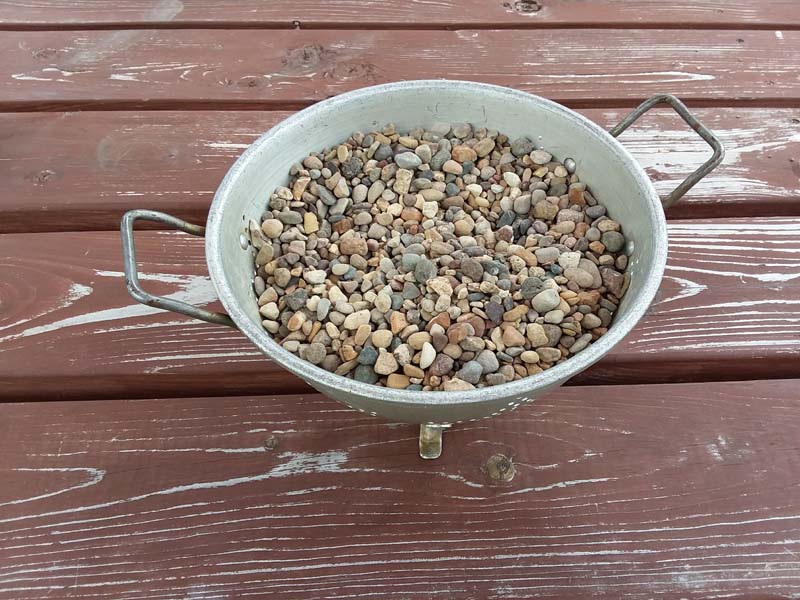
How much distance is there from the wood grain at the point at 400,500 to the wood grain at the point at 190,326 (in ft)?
0.08

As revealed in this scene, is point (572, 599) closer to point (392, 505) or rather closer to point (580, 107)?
point (392, 505)

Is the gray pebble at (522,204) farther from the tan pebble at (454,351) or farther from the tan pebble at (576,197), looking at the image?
the tan pebble at (454,351)

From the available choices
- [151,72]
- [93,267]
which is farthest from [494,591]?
[151,72]

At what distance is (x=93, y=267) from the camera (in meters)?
0.62

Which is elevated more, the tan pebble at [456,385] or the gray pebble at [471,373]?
the gray pebble at [471,373]

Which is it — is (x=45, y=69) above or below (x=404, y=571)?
above

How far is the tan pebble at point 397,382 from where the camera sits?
46 centimetres

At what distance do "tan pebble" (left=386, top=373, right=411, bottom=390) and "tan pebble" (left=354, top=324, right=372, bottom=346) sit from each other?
0.12 ft

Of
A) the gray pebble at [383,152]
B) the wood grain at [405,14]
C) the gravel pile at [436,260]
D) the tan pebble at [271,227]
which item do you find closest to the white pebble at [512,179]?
the gravel pile at [436,260]

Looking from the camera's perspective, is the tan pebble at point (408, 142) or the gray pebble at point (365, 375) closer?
the gray pebble at point (365, 375)

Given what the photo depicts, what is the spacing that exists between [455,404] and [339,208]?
0.26 meters

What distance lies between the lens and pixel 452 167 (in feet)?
1.95

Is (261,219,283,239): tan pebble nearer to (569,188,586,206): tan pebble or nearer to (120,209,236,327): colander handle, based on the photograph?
(120,209,236,327): colander handle

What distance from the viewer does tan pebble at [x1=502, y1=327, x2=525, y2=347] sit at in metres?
0.48
